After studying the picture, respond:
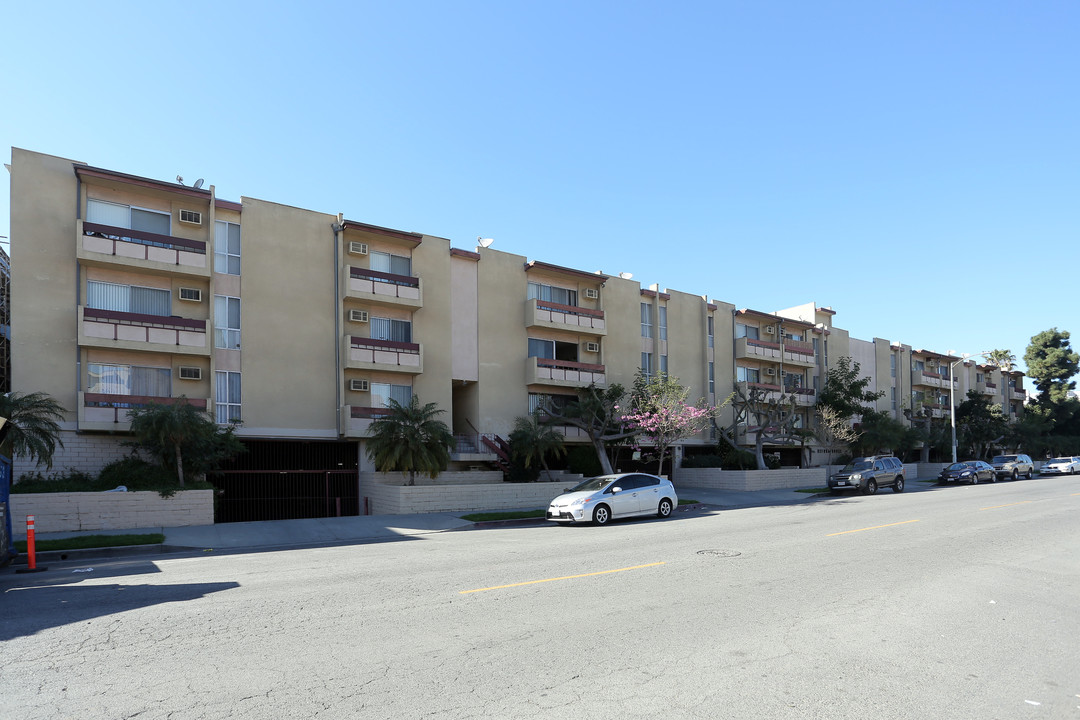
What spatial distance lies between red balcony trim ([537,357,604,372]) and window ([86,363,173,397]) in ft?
51.1

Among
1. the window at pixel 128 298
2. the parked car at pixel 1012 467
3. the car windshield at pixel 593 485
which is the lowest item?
the parked car at pixel 1012 467

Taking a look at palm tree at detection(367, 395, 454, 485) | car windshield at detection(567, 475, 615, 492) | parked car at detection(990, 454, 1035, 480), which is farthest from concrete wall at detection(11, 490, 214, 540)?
parked car at detection(990, 454, 1035, 480)

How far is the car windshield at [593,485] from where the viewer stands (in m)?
20.6

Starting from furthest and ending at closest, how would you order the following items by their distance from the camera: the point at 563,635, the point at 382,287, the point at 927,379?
the point at 927,379 < the point at 382,287 < the point at 563,635

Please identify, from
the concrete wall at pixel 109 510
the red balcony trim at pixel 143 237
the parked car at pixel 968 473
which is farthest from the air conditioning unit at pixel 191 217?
the parked car at pixel 968 473

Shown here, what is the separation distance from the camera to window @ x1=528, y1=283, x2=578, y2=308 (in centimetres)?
3506

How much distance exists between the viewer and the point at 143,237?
24.3m

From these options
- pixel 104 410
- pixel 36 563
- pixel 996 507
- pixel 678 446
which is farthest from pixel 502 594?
pixel 678 446

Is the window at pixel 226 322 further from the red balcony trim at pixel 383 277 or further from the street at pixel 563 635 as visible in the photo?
the street at pixel 563 635

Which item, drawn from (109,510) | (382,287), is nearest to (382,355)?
(382,287)

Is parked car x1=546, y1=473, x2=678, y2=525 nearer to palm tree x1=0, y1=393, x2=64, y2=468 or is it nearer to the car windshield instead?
the car windshield

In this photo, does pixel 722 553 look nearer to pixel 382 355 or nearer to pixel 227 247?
pixel 382 355

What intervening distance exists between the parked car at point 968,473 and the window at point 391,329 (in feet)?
98.1

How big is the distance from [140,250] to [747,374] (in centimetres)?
3358
